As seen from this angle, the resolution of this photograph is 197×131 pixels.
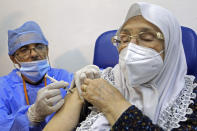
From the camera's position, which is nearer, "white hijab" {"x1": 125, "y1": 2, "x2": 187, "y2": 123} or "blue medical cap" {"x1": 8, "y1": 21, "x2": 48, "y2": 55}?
"white hijab" {"x1": 125, "y1": 2, "x2": 187, "y2": 123}

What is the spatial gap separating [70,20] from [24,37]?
75 cm

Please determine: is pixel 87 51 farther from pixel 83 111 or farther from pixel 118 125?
pixel 118 125

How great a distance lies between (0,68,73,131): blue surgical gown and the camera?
1290 mm

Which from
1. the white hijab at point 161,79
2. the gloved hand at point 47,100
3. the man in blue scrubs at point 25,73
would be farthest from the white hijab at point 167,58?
the man in blue scrubs at point 25,73

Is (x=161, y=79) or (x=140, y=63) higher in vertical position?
(x=140, y=63)

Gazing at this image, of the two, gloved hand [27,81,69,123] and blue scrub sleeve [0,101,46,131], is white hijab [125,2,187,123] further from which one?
blue scrub sleeve [0,101,46,131]

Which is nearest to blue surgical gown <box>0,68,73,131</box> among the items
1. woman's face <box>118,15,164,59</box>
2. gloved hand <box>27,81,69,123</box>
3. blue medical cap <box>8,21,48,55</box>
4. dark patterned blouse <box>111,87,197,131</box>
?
gloved hand <box>27,81,69,123</box>

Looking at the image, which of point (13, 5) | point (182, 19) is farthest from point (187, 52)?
point (13, 5)

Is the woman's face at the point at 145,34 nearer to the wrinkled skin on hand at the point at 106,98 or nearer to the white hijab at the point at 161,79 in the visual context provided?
the white hijab at the point at 161,79

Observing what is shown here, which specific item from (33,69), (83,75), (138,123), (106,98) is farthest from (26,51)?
(138,123)

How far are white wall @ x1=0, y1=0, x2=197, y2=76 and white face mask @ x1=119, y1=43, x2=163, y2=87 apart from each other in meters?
1.03

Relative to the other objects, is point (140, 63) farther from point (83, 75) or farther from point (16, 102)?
point (16, 102)

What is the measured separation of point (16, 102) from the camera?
61.4 inches

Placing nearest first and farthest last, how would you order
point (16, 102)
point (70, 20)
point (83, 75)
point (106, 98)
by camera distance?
point (106, 98) < point (83, 75) < point (16, 102) < point (70, 20)
